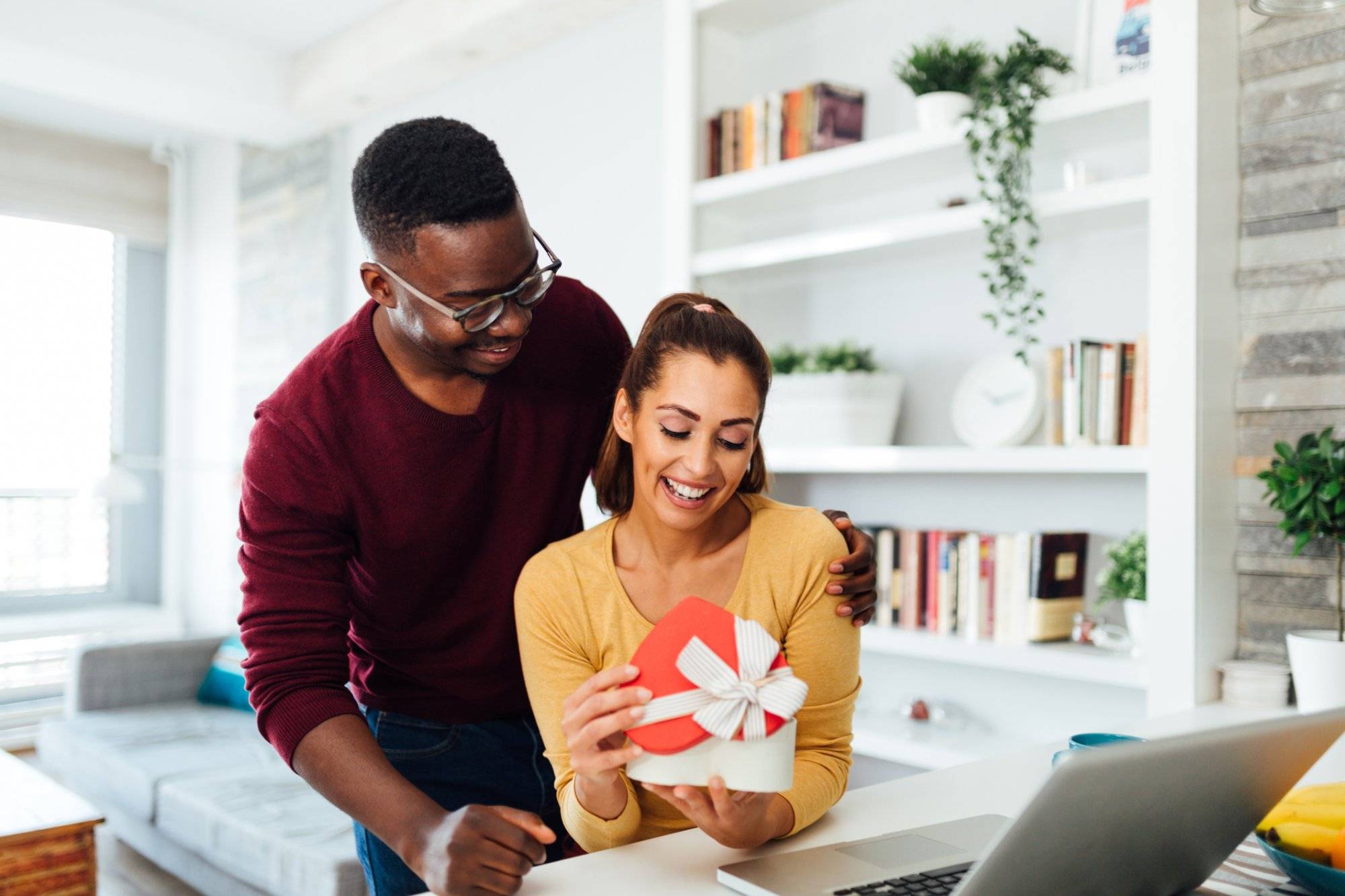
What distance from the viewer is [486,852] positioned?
0.91 m

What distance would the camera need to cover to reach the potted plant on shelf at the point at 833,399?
2598 mm

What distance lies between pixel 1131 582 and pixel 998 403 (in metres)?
0.51

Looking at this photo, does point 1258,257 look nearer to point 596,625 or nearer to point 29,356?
point 596,625

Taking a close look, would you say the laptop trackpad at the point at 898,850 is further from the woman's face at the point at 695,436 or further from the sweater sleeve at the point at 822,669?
the woman's face at the point at 695,436

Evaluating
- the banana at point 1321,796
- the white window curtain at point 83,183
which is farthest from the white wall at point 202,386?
the banana at point 1321,796

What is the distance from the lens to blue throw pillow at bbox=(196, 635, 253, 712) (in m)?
4.25

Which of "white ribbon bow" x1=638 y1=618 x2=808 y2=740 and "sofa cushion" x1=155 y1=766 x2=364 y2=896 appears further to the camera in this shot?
"sofa cushion" x1=155 y1=766 x2=364 y2=896

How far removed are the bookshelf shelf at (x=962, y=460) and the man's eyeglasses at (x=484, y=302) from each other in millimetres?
1292

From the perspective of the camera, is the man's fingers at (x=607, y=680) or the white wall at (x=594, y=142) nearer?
the man's fingers at (x=607, y=680)

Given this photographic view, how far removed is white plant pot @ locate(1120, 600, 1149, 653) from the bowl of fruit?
3.84 feet

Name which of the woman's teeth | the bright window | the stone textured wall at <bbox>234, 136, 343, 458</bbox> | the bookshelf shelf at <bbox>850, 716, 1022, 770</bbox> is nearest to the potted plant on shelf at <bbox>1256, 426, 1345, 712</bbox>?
the bookshelf shelf at <bbox>850, 716, 1022, 770</bbox>

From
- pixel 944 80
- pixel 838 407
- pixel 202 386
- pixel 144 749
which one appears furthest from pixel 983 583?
pixel 202 386

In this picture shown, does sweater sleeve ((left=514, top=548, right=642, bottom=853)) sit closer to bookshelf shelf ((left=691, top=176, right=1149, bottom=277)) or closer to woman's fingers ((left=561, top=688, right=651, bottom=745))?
woman's fingers ((left=561, top=688, right=651, bottom=745))

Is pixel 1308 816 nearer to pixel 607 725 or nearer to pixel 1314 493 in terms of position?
pixel 607 725
